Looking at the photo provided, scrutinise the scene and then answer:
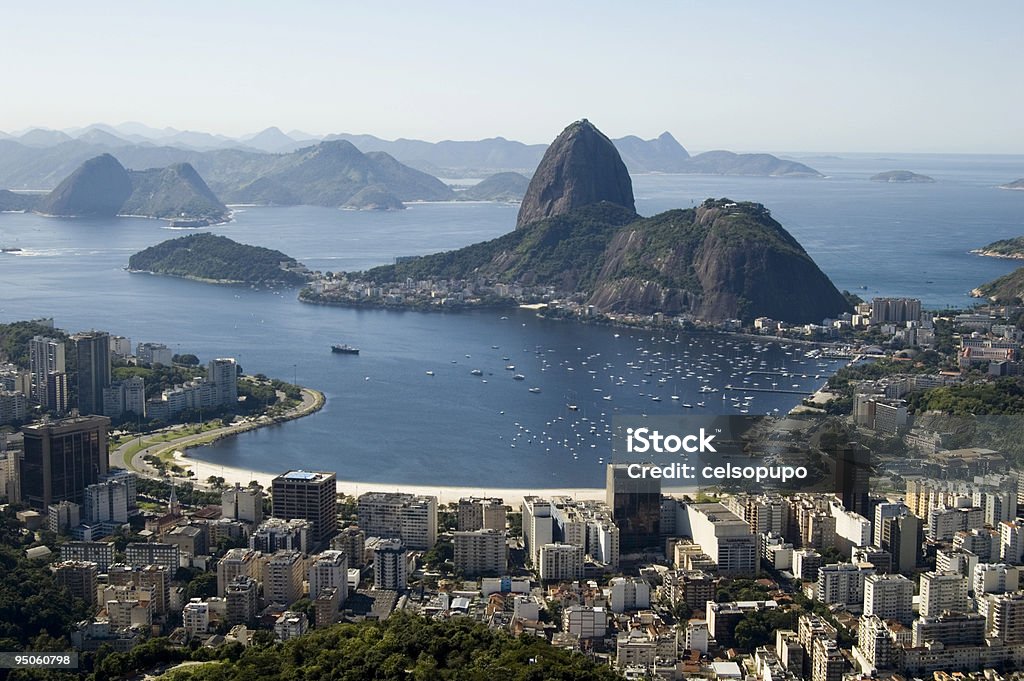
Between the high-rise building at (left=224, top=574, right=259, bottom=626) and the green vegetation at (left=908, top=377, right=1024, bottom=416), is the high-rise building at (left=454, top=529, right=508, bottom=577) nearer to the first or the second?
the high-rise building at (left=224, top=574, right=259, bottom=626)

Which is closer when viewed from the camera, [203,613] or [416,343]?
[203,613]

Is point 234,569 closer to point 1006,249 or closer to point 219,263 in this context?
point 219,263

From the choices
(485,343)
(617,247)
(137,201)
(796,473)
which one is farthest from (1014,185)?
(796,473)

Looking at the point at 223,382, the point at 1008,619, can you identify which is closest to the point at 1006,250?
the point at 223,382

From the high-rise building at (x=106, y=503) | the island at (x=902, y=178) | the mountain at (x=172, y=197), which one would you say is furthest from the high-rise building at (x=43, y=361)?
the island at (x=902, y=178)

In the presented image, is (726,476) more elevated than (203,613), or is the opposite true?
(726,476)

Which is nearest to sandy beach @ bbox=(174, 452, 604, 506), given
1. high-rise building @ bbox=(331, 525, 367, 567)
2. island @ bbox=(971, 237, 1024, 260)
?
high-rise building @ bbox=(331, 525, 367, 567)

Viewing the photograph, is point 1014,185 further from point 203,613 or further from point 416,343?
point 203,613
